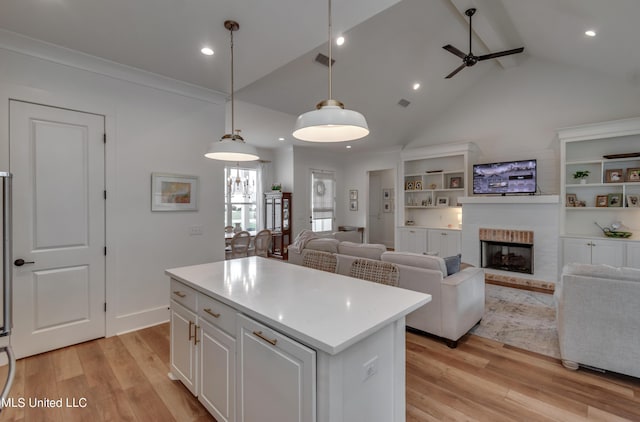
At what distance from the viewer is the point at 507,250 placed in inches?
223

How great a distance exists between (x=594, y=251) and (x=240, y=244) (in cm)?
592

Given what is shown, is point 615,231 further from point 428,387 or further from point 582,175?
point 428,387

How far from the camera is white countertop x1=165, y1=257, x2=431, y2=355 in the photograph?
1254mm

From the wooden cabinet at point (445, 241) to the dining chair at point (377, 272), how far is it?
4331 millimetres

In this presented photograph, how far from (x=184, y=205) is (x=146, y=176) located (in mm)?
532

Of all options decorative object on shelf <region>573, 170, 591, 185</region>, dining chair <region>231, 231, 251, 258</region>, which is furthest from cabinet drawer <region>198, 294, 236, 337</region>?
decorative object on shelf <region>573, 170, 591, 185</region>

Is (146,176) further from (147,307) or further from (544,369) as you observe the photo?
(544,369)

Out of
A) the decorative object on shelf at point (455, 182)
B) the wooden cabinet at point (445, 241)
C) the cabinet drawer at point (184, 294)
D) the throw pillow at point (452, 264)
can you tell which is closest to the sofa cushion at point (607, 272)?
the throw pillow at point (452, 264)

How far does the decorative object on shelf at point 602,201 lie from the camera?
15.8 ft

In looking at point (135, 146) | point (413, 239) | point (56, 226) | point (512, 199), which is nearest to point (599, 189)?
point (512, 199)

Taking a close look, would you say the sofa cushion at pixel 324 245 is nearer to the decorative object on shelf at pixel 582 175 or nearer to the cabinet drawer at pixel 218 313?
the cabinet drawer at pixel 218 313

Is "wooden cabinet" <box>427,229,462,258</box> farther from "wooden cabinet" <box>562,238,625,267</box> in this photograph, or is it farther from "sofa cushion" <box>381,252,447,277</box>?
"sofa cushion" <box>381,252,447,277</box>

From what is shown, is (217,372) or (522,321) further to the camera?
(522,321)

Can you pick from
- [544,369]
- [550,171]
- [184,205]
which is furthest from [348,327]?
[550,171]
